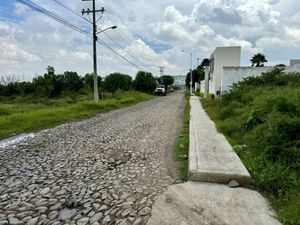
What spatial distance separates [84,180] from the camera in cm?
457

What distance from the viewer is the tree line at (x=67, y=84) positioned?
136 feet

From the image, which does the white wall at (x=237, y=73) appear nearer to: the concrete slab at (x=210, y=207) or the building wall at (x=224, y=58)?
the building wall at (x=224, y=58)

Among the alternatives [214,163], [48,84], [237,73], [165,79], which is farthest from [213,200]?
[165,79]

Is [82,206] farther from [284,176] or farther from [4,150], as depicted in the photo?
[4,150]

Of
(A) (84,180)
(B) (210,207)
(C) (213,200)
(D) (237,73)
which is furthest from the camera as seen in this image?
(D) (237,73)

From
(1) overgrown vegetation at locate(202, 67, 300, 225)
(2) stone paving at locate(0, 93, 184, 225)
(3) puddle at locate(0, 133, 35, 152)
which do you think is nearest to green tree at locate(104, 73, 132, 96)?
(3) puddle at locate(0, 133, 35, 152)

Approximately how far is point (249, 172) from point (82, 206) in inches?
113

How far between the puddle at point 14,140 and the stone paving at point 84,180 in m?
0.39

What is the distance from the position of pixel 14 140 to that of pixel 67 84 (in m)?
48.2

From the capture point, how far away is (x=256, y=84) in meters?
13.3

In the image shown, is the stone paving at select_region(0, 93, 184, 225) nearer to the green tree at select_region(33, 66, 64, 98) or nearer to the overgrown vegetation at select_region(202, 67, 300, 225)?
the overgrown vegetation at select_region(202, 67, 300, 225)

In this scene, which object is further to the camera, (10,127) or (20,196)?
(10,127)

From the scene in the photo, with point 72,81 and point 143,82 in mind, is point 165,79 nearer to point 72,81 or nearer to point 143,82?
point 143,82

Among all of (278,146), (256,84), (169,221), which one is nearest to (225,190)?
(169,221)
